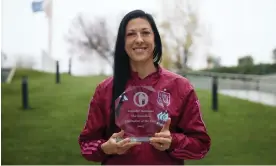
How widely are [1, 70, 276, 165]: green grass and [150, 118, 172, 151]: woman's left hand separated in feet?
3.60

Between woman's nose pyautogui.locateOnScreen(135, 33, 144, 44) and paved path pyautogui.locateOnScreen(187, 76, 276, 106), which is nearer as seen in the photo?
woman's nose pyautogui.locateOnScreen(135, 33, 144, 44)

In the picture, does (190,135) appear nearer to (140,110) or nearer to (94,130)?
(140,110)

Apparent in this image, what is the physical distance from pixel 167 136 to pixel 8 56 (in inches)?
59.0

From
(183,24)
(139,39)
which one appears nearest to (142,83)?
(139,39)

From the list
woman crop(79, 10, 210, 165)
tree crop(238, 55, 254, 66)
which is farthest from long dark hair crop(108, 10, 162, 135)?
tree crop(238, 55, 254, 66)

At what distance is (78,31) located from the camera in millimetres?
2207

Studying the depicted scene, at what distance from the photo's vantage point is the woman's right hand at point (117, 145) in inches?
41.0

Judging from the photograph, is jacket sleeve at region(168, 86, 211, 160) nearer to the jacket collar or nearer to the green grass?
the jacket collar

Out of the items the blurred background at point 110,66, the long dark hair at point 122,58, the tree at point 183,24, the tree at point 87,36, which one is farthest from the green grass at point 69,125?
the long dark hair at point 122,58

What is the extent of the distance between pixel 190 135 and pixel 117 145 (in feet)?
0.71

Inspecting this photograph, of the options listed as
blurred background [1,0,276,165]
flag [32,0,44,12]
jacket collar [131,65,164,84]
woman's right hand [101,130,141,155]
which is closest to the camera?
woman's right hand [101,130,141,155]

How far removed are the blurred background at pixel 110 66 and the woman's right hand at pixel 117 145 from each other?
101 cm

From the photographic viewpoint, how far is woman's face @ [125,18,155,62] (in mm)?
1127

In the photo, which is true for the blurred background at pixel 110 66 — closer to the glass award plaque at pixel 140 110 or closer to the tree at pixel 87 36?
the tree at pixel 87 36
